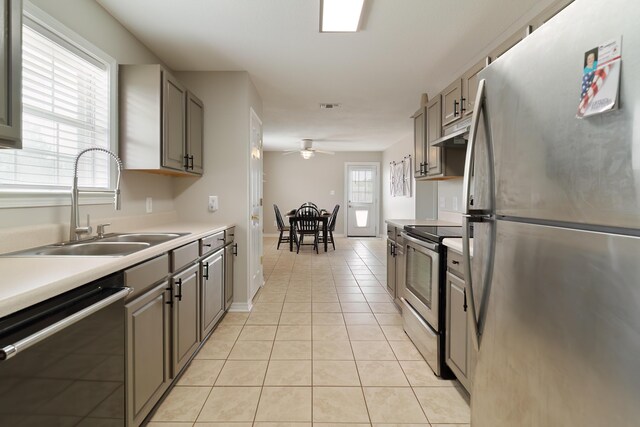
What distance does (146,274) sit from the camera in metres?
1.50

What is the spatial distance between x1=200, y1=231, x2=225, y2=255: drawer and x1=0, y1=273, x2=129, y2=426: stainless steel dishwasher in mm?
1006

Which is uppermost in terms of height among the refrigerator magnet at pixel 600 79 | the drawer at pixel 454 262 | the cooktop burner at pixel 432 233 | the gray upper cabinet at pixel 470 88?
the gray upper cabinet at pixel 470 88

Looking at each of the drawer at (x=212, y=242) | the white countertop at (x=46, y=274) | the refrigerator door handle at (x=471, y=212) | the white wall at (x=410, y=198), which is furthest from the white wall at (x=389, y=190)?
the white countertop at (x=46, y=274)

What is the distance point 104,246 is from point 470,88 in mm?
2547

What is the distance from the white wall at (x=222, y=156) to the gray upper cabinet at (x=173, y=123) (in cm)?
47

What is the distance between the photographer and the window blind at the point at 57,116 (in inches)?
64.1

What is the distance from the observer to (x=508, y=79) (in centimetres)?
94

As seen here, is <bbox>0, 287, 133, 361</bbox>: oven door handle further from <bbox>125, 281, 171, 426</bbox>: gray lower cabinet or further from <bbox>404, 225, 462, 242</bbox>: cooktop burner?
<bbox>404, 225, 462, 242</bbox>: cooktop burner

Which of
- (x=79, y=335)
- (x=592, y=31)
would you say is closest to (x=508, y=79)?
(x=592, y=31)

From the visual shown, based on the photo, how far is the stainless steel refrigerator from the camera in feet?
1.92

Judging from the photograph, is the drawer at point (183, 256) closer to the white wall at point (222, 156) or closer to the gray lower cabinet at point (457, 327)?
the white wall at point (222, 156)

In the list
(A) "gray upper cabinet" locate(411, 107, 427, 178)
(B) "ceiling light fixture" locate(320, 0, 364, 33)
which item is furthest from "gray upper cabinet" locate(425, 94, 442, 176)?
(B) "ceiling light fixture" locate(320, 0, 364, 33)

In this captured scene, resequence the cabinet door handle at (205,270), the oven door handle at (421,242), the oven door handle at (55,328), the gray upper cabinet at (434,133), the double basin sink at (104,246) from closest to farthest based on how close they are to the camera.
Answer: the oven door handle at (55,328)
the double basin sink at (104,246)
the oven door handle at (421,242)
the cabinet door handle at (205,270)
the gray upper cabinet at (434,133)

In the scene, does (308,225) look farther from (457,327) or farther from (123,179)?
(457,327)
